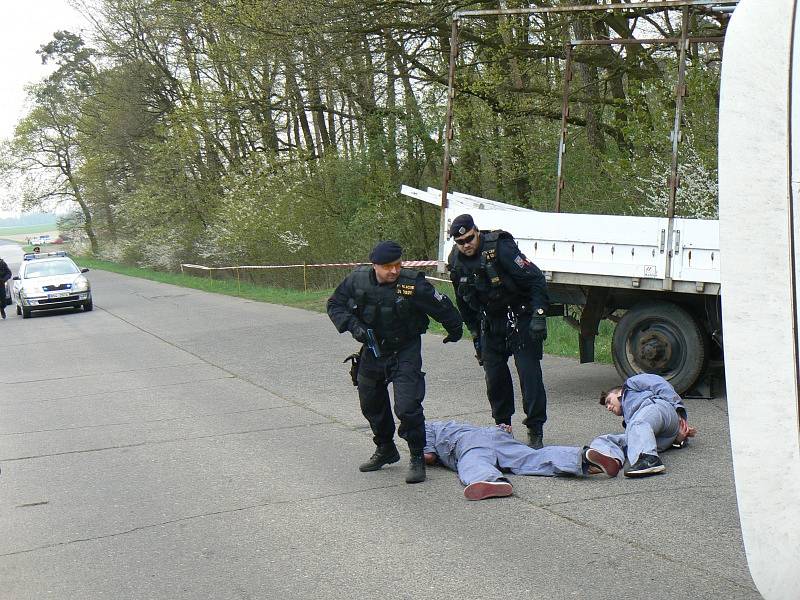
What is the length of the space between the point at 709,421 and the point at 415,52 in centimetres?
1334

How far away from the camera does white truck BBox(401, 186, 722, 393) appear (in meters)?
8.75

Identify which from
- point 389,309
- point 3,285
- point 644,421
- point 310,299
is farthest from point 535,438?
point 3,285

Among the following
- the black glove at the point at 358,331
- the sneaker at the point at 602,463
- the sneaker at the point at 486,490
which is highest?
the black glove at the point at 358,331

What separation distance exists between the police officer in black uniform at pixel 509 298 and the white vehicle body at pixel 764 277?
4.02m

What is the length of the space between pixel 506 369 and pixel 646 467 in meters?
1.62

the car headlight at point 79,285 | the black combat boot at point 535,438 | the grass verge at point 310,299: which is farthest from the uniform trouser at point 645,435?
the car headlight at point 79,285

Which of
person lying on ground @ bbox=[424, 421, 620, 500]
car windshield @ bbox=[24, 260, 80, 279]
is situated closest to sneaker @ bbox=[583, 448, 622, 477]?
person lying on ground @ bbox=[424, 421, 620, 500]

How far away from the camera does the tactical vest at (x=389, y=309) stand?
6664mm

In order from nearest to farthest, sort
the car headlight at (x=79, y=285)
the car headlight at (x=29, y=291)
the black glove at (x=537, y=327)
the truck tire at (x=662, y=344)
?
the black glove at (x=537, y=327)
the truck tire at (x=662, y=344)
the car headlight at (x=29, y=291)
the car headlight at (x=79, y=285)

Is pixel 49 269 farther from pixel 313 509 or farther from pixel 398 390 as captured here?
pixel 313 509

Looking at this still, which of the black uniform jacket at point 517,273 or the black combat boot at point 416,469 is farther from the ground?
the black uniform jacket at point 517,273

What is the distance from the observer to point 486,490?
6113 mm

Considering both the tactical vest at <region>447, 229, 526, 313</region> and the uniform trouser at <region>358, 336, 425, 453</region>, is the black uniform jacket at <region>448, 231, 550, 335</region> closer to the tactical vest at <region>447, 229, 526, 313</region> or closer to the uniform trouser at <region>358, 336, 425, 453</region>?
the tactical vest at <region>447, 229, 526, 313</region>

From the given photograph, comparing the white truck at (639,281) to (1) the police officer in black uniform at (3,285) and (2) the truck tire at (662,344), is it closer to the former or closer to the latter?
(2) the truck tire at (662,344)
